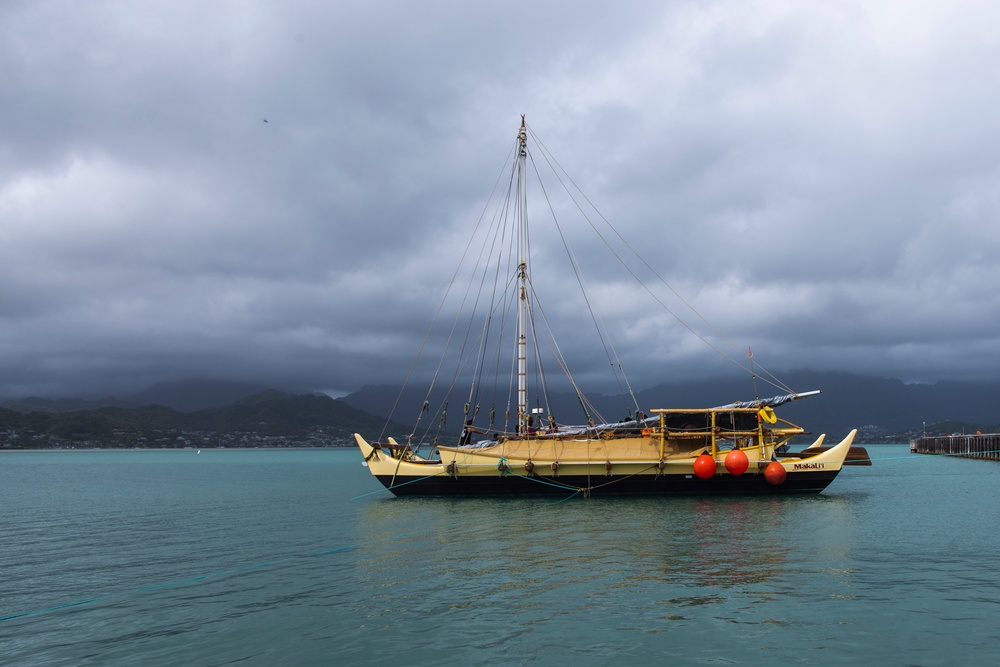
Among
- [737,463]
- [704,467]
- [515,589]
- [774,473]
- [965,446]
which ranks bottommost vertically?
[515,589]

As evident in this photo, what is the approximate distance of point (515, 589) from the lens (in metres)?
16.8

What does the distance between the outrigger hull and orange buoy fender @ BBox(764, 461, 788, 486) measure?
11cm

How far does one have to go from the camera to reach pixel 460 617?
1443cm

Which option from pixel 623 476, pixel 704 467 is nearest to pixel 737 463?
pixel 704 467

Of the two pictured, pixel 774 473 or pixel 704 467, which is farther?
pixel 774 473

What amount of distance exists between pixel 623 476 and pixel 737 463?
6349 millimetres

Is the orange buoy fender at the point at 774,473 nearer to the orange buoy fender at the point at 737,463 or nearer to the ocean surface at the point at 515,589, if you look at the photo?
the orange buoy fender at the point at 737,463

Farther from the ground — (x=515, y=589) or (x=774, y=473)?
(x=774, y=473)

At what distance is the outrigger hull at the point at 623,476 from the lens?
38094 mm

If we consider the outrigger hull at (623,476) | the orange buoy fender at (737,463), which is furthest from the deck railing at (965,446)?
the orange buoy fender at (737,463)

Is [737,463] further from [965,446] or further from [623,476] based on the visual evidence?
[965,446]

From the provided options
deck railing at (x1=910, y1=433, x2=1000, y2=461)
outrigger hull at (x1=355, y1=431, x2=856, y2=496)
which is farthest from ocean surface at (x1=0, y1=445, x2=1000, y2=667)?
deck railing at (x1=910, y1=433, x2=1000, y2=461)

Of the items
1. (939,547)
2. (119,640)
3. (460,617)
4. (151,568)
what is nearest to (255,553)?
(151,568)

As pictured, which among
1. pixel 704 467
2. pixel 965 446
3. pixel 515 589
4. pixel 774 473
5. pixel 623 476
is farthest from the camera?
pixel 965 446
